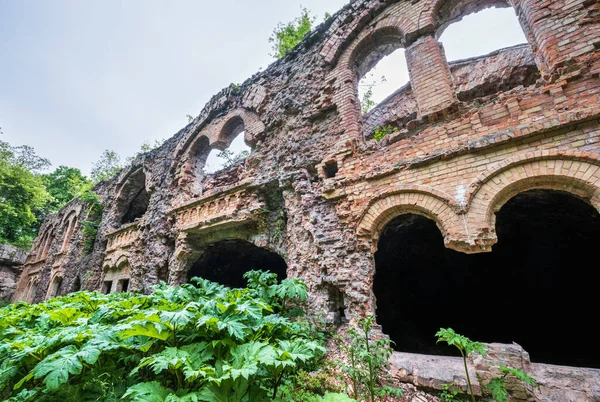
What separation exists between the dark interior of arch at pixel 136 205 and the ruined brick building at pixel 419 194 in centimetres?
207

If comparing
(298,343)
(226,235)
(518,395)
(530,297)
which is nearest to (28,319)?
(226,235)

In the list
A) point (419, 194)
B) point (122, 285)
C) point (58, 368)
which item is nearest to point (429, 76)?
point (419, 194)

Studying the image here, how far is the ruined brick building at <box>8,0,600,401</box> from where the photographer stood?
138 inches

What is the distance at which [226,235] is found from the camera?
22.8 feet

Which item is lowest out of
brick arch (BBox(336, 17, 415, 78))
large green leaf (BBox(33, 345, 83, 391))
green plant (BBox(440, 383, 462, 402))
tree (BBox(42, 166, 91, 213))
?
green plant (BBox(440, 383, 462, 402))

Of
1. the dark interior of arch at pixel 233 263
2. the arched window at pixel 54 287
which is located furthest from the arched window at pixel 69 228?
the dark interior of arch at pixel 233 263

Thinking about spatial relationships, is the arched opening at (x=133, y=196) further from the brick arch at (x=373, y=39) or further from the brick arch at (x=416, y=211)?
the brick arch at (x=416, y=211)

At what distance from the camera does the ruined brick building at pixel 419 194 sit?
3.50 m

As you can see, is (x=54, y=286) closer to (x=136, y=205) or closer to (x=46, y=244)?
(x=46, y=244)

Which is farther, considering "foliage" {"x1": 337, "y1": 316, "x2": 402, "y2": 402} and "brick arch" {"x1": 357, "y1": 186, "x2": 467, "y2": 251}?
"brick arch" {"x1": 357, "y1": 186, "x2": 467, "y2": 251}

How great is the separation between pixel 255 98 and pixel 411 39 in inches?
165

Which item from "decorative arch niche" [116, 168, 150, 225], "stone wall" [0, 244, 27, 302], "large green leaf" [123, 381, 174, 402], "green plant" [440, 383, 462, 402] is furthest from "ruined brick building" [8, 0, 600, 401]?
"stone wall" [0, 244, 27, 302]

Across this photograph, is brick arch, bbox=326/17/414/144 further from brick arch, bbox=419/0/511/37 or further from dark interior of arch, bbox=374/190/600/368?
dark interior of arch, bbox=374/190/600/368

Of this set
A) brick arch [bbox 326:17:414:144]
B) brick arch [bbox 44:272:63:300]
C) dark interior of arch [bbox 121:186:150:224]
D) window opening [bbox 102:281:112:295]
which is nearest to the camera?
brick arch [bbox 326:17:414:144]
